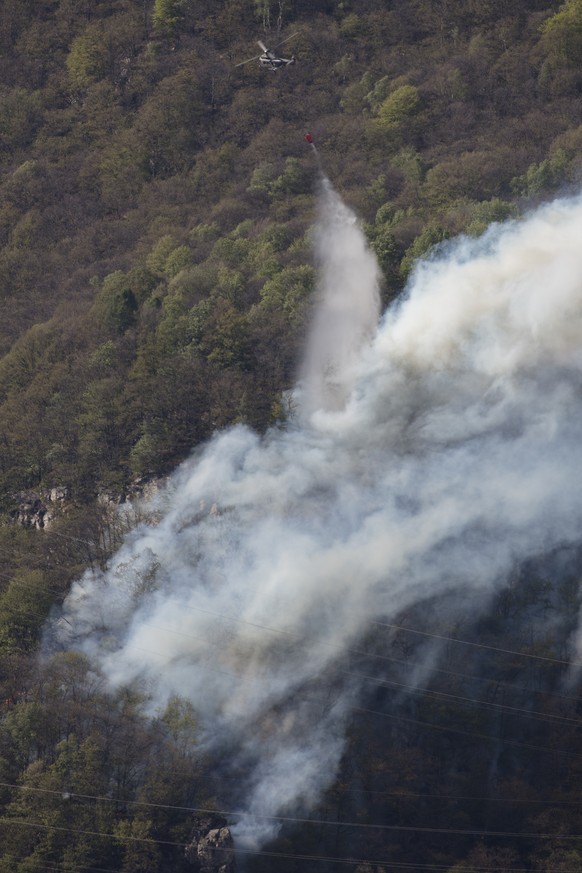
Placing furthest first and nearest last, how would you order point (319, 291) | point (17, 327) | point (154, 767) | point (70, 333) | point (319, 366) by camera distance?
point (17, 327)
point (70, 333)
point (319, 291)
point (319, 366)
point (154, 767)

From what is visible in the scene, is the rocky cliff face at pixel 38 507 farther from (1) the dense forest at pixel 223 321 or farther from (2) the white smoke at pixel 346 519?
(2) the white smoke at pixel 346 519

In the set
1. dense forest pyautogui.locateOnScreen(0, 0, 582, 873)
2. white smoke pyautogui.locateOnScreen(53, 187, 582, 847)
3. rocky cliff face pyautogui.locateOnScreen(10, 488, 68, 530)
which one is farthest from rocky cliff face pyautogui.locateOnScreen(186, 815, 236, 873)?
rocky cliff face pyautogui.locateOnScreen(10, 488, 68, 530)

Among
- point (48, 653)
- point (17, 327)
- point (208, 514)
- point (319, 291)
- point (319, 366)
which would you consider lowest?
point (48, 653)

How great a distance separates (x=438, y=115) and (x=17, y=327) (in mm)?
33389

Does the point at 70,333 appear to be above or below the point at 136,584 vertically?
above

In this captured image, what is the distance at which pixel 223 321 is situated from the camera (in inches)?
4114

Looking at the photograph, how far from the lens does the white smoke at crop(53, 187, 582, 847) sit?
8438 centimetres

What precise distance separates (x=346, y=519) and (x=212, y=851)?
1698cm

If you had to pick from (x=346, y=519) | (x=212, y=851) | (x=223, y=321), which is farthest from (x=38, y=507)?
(x=212, y=851)

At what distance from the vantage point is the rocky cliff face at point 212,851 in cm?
8188

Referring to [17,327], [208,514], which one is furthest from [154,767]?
[17,327]

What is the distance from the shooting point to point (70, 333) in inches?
4476

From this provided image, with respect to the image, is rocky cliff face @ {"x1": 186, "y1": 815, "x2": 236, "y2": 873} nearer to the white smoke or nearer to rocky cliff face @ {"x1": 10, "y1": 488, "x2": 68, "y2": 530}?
the white smoke

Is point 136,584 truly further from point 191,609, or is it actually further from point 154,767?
point 154,767
